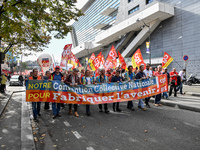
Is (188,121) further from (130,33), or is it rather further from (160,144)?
(130,33)

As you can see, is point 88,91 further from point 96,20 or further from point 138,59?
point 96,20

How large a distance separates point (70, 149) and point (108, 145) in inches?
33.7

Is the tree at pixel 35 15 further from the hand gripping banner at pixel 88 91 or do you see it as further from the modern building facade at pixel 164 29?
the modern building facade at pixel 164 29

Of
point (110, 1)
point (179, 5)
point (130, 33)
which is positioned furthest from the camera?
point (110, 1)

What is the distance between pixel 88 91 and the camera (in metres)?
6.26

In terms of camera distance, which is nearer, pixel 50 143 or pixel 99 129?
pixel 50 143

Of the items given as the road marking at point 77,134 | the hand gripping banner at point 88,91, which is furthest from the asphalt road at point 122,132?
the hand gripping banner at point 88,91

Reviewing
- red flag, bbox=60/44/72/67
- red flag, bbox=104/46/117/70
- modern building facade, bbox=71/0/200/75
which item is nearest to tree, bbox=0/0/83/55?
red flag, bbox=60/44/72/67

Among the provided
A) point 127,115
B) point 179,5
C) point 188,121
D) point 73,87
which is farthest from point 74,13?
point 179,5

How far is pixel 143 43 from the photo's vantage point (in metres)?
33.4

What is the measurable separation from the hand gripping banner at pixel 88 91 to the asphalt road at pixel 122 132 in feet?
2.36

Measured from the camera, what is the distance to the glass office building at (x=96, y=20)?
4859 centimetres

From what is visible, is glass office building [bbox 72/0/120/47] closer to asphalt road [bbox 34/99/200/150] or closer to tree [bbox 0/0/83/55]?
tree [bbox 0/0/83/55]

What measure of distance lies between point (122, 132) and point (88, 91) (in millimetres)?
2361
